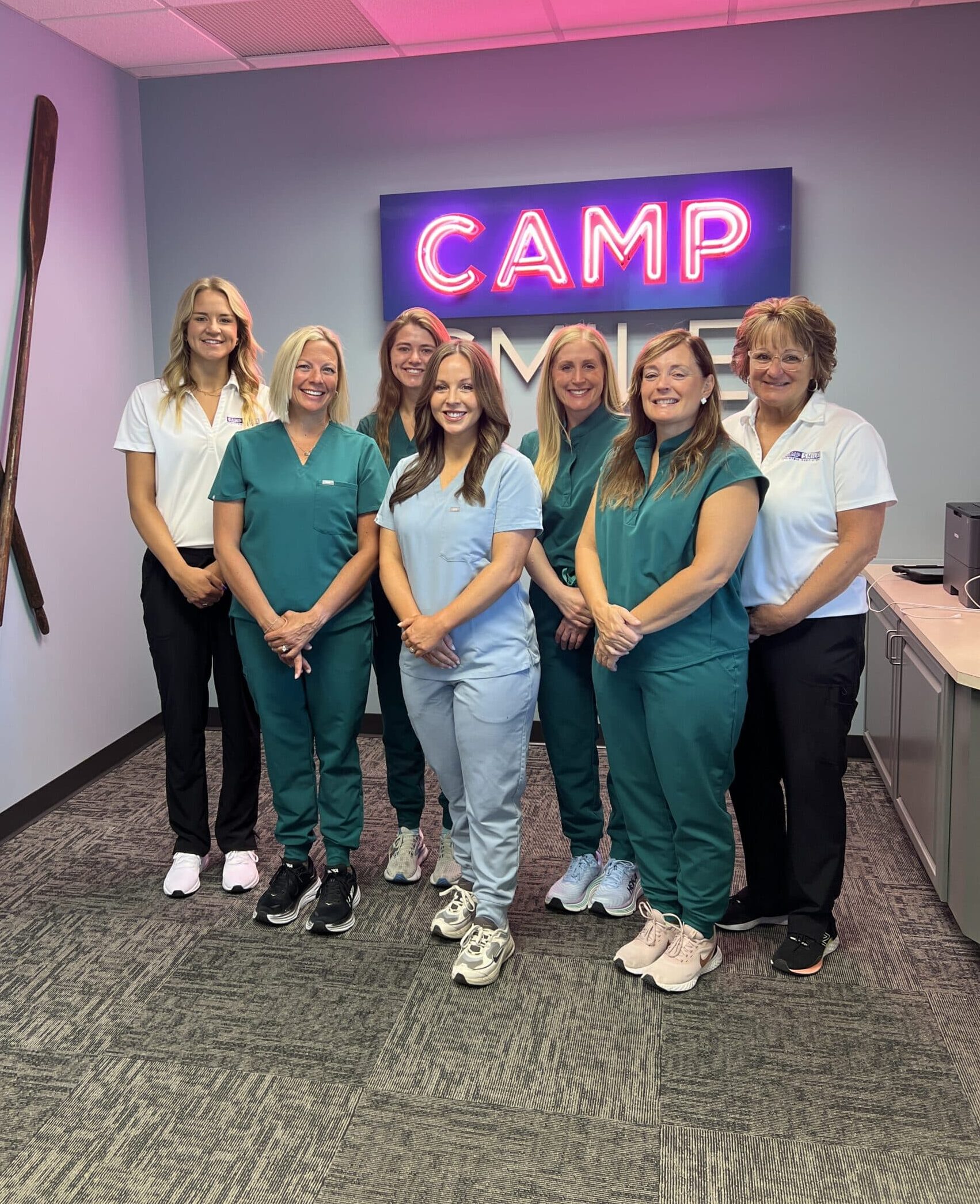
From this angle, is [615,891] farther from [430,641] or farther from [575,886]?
[430,641]

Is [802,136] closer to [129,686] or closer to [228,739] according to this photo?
[228,739]

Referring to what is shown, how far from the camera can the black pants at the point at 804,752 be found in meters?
2.26

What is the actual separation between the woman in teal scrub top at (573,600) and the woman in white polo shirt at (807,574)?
34 cm

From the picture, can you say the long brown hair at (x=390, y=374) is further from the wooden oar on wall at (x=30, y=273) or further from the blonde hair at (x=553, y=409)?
the wooden oar on wall at (x=30, y=273)

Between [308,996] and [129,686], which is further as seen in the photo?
[129,686]

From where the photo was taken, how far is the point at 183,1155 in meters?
1.81

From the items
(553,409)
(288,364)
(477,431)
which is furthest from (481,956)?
(288,364)

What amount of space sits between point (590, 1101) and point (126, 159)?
3740 mm

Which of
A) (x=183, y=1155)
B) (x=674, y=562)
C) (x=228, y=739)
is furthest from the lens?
(x=228, y=739)

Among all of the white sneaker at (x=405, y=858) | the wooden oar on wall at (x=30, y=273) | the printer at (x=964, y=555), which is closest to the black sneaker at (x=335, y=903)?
the white sneaker at (x=405, y=858)

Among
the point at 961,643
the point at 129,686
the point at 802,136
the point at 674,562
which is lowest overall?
the point at 129,686

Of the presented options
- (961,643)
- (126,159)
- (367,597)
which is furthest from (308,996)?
(126,159)

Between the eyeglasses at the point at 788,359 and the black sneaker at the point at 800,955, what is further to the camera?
the black sneaker at the point at 800,955

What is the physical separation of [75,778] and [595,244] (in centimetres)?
270
